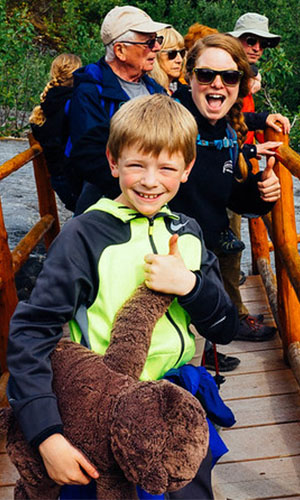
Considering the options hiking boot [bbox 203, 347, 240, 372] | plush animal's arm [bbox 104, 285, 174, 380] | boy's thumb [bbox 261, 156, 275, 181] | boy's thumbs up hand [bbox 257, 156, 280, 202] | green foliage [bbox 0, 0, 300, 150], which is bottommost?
green foliage [bbox 0, 0, 300, 150]

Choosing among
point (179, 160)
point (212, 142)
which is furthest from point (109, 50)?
point (179, 160)

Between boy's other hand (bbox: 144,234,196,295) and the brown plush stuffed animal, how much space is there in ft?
0.12

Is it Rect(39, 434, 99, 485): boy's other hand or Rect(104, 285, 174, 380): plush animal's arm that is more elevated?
Rect(104, 285, 174, 380): plush animal's arm

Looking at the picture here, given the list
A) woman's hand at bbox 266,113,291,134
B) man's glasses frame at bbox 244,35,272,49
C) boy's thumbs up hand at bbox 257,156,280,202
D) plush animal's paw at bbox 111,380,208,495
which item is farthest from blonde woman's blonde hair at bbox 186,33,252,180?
man's glasses frame at bbox 244,35,272,49

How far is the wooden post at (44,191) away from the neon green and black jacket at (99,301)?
9.44 ft

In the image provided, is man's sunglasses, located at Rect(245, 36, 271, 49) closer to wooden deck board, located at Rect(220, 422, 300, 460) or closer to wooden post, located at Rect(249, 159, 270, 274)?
wooden post, located at Rect(249, 159, 270, 274)

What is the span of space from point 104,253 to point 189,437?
51cm

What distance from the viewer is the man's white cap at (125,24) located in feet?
9.86

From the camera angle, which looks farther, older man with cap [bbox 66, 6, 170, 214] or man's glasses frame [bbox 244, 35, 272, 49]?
man's glasses frame [bbox 244, 35, 272, 49]

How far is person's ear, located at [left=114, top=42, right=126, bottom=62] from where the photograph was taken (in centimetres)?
297

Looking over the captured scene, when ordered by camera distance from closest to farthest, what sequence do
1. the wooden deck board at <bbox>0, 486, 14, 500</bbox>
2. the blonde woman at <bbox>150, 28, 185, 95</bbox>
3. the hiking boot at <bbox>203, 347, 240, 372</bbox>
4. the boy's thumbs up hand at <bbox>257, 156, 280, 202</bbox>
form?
the wooden deck board at <bbox>0, 486, 14, 500</bbox>, the boy's thumbs up hand at <bbox>257, 156, 280, 202</bbox>, the hiking boot at <bbox>203, 347, 240, 372</bbox>, the blonde woman at <bbox>150, 28, 185, 95</bbox>

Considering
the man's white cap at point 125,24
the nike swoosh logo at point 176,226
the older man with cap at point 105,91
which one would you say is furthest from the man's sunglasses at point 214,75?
the nike swoosh logo at point 176,226

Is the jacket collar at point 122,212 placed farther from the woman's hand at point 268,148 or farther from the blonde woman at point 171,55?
the blonde woman at point 171,55

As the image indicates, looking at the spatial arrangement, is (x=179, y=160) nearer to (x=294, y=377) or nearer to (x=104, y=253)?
(x=104, y=253)
